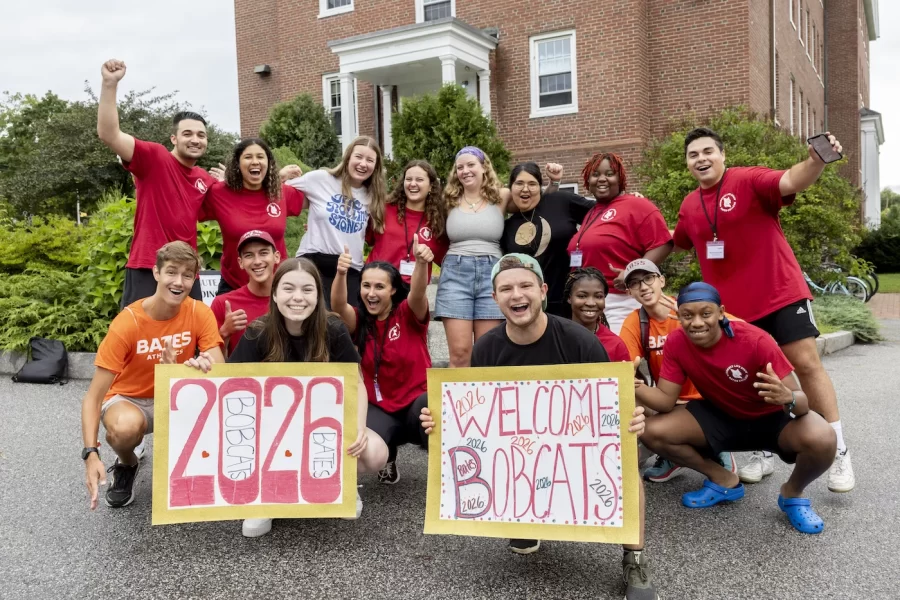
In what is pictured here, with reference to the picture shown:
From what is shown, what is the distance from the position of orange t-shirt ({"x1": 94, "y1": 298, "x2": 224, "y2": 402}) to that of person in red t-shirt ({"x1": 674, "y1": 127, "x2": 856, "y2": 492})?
3014mm

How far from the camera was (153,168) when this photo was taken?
4621mm

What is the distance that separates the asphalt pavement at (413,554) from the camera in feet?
9.92

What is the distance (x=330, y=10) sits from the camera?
19891 millimetres

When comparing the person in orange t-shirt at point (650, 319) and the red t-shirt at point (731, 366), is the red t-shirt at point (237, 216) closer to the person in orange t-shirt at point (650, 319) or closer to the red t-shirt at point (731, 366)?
the person in orange t-shirt at point (650, 319)

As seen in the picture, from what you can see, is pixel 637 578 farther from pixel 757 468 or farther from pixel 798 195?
pixel 798 195

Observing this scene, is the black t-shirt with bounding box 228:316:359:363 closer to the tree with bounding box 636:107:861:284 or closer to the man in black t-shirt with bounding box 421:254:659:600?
the man in black t-shirt with bounding box 421:254:659:600

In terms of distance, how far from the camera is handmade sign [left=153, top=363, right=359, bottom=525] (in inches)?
132

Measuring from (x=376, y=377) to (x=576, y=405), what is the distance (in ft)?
4.93

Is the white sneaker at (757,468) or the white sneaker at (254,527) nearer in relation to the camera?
the white sneaker at (254,527)

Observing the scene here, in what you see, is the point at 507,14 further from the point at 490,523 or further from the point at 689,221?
the point at 490,523

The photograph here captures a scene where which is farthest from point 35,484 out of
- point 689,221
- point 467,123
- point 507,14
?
point 507,14

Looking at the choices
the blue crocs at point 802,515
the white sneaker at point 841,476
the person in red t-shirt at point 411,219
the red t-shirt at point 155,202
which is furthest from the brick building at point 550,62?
the blue crocs at point 802,515

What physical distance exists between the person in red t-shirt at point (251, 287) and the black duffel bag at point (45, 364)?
4596mm

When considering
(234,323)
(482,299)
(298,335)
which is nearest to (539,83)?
(482,299)
